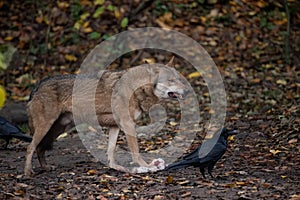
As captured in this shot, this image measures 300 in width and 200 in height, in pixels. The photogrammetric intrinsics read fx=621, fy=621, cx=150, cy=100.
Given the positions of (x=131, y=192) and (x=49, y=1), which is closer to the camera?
(x=131, y=192)

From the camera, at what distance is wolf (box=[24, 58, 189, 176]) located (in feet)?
24.5

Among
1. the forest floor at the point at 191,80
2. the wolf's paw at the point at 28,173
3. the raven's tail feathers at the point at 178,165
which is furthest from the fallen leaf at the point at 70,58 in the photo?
the raven's tail feathers at the point at 178,165

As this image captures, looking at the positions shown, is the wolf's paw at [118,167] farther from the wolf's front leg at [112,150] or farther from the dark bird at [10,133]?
the dark bird at [10,133]

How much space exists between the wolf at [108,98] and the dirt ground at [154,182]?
13.2 inches

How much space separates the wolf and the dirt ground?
13.2 inches

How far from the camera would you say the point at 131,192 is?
6633 mm

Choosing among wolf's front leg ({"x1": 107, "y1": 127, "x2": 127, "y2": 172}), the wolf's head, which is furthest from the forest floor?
the wolf's head

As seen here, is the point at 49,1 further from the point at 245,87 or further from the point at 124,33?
the point at 245,87

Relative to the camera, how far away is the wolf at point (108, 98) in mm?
7469

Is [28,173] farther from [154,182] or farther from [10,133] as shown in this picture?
[154,182]

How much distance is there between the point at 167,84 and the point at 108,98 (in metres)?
0.75

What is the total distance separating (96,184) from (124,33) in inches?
305

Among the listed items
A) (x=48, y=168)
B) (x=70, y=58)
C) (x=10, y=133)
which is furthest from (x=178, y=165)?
(x=70, y=58)

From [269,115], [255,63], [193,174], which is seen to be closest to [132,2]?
[255,63]
